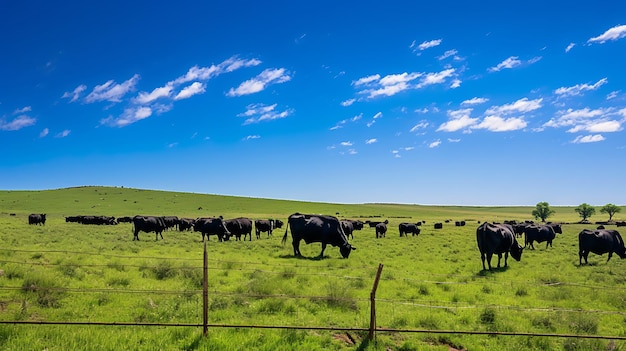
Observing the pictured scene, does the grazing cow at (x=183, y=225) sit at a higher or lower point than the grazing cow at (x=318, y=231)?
lower

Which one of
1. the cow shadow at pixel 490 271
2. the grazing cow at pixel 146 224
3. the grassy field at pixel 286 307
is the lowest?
the cow shadow at pixel 490 271

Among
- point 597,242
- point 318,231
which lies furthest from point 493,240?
point 318,231

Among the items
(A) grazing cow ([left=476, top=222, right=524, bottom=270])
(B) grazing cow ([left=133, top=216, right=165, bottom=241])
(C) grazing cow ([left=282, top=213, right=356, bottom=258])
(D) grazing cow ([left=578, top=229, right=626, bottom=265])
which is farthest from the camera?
(B) grazing cow ([left=133, top=216, right=165, bottom=241])

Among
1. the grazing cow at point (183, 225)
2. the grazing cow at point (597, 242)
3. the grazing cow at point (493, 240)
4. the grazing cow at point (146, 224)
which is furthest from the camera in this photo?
the grazing cow at point (183, 225)

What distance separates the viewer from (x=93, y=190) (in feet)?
470

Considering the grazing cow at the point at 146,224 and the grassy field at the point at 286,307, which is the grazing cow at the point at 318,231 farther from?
the grazing cow at the point at 146,224

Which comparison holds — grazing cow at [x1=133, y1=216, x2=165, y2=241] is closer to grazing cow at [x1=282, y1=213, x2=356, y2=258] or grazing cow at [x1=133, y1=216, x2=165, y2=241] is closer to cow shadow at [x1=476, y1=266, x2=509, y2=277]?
grazing cow at [x1=282, y1=213, x2=356, y2=258]

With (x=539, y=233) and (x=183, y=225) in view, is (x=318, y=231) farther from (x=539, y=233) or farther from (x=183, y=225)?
(x=183, y=225)

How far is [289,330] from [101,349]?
3670 mm

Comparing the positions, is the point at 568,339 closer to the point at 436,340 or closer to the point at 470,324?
the point at 470,324

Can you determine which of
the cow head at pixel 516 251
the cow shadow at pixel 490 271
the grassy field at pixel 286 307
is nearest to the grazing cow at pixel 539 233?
the cow head at pixel 516 251

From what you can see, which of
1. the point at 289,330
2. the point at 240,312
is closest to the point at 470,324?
the point at 289,330

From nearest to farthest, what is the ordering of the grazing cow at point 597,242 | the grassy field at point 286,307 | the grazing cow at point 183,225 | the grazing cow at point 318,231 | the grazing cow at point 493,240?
the grassy field at point 286,307 → the grazing cow at point 493,240 → the grazing cow at point 597,242 → the grazing cow at point 318,231 → the grazing cow at point 183,225

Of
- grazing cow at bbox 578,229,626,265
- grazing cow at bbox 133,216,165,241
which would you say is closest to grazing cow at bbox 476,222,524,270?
grazing cow at bbox 578,229,626,265
